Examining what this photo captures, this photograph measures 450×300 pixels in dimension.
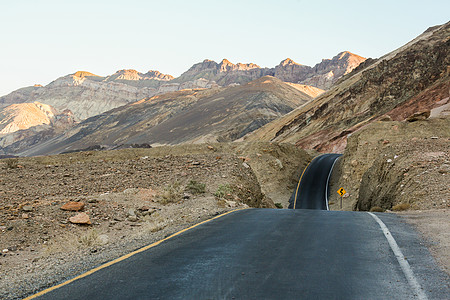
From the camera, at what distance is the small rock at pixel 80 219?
10.7 meters

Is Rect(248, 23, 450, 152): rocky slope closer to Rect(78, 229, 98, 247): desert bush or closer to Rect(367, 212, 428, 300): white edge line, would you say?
Rect(367, 212, 428, 300): white edge line

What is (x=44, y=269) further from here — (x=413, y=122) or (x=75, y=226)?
(x=413, y=122)

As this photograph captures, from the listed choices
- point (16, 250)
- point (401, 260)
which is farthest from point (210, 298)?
point (16, 250)

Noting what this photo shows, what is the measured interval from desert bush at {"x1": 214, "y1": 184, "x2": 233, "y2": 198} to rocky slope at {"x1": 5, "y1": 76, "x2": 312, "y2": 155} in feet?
331

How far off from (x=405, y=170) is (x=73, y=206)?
15.2 m

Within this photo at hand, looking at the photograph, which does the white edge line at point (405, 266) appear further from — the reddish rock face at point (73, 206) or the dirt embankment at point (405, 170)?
the reddish rock face at point (73, 206)

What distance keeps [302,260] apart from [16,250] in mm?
6425

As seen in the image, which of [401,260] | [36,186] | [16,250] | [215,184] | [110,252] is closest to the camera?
[401,260]

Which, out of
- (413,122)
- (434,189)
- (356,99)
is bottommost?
(434,189)

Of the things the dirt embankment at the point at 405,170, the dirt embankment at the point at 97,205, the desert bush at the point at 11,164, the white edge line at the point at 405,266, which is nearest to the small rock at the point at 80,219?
the dirt embankment at the point at 97,205

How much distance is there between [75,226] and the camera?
10570 millimetres

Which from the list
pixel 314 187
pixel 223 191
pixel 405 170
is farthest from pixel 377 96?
pixel 223 191

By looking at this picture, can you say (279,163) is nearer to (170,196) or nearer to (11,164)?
(11,164)

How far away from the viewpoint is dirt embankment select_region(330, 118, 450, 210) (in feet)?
50.1
